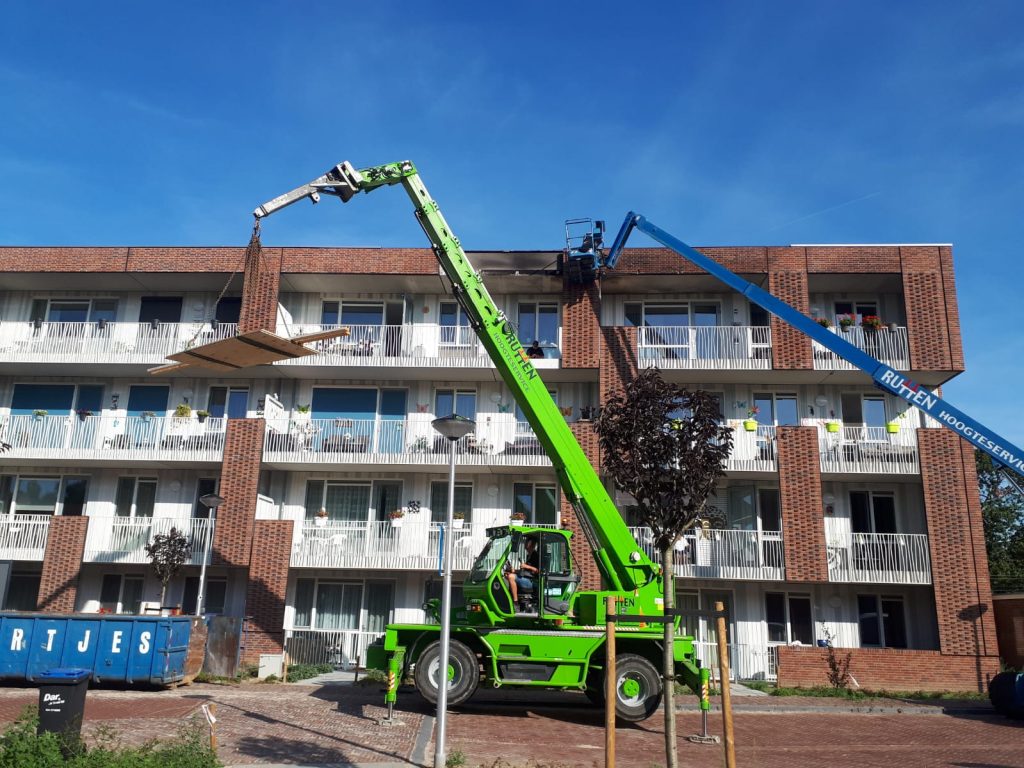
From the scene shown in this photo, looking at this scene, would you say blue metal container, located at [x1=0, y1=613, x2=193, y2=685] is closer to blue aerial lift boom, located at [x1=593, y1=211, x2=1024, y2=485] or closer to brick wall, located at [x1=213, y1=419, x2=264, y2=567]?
brick wall, located at [x1=213, y1=419, x2=264, y2=567]

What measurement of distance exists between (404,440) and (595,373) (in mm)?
5485

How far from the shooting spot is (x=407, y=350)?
23250 mm

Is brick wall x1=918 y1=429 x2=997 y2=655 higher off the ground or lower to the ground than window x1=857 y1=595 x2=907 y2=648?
higher

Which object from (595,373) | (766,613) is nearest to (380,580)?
(595,373)

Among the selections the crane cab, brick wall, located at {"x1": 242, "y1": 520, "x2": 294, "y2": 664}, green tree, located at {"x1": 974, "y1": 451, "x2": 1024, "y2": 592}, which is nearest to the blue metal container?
brick wall, located at {"x1": 242, "y1": 520, "x2": 294, "y2": 664}

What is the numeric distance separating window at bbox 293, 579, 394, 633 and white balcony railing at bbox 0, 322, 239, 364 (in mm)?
7437

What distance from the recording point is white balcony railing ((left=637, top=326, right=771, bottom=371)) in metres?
22.6

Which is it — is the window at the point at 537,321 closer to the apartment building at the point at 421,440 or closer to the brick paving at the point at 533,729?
the apartment building at the point at 421,440

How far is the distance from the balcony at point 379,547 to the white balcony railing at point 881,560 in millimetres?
9006

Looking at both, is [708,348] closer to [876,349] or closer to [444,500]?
[876,349]

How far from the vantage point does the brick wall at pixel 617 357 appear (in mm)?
22625

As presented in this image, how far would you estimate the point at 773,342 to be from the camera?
2256 centimetres

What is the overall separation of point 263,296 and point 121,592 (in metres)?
9.05

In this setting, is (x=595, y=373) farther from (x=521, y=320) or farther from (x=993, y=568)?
(x=993, y=568)
